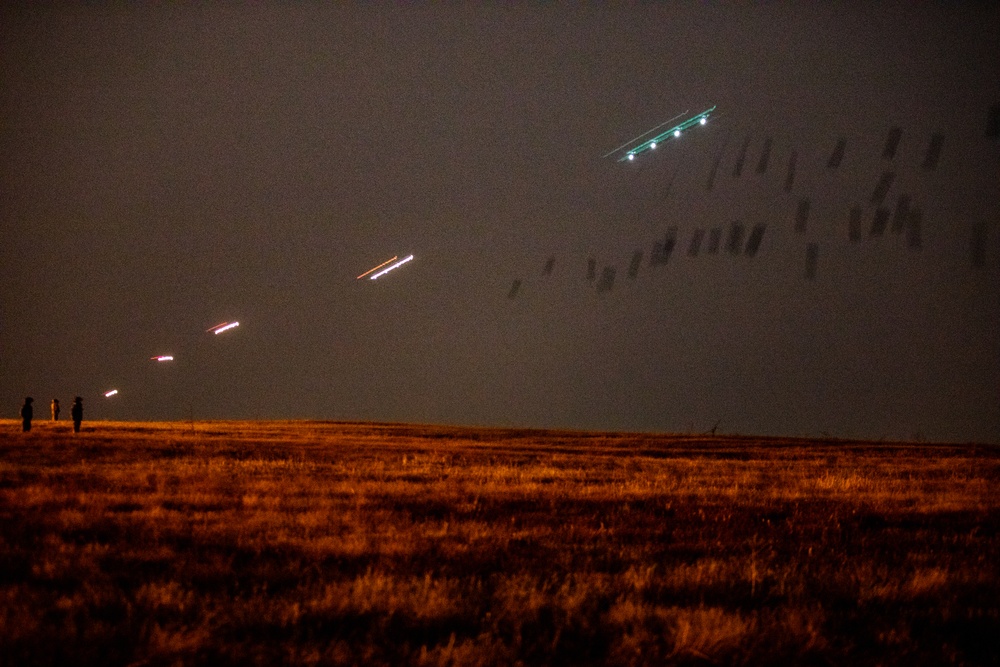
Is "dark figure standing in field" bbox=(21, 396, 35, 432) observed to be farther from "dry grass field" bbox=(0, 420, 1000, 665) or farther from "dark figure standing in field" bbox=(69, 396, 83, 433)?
"dry grass field" bbox=(0, 420, 1000, 665)

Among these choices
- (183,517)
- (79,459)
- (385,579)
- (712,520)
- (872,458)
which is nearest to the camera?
(385,579)

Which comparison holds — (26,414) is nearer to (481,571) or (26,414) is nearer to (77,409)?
(77,409)

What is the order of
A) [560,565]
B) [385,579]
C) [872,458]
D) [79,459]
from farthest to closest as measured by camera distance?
1. [872,458]
2. [79,459]
3. [560,565]
4. [385,579]

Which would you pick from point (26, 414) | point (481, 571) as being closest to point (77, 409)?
point (26, 414)

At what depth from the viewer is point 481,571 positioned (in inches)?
400

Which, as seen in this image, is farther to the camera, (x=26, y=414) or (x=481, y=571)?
(x=26, y=414)

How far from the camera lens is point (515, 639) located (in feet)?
23.4

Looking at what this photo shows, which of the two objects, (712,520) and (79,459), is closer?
(712,520)

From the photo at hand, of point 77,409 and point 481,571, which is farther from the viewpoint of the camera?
point 77,409

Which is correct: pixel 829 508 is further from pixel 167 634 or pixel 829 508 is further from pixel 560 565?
pixel 167 634

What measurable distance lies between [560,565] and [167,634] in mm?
4945

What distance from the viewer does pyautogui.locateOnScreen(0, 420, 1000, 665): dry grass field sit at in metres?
7.11

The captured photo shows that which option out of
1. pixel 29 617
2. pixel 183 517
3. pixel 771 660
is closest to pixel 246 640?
pixel 29 617

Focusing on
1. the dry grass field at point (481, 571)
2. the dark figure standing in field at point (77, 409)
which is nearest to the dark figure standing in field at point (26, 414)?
the dark figure standing in field at point (77, 409)
